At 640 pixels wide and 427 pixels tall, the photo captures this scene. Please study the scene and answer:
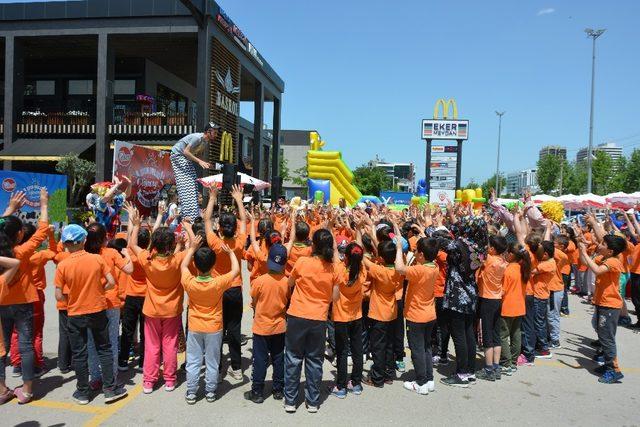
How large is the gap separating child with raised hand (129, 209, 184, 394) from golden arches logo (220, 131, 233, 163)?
17892 mm

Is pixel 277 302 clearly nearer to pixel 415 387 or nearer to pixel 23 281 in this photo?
pixel 415 387

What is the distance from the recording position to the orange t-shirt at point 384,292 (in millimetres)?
4648

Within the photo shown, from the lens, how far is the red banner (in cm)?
1073

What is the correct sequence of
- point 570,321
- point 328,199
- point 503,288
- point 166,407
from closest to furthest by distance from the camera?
point 166,407, point 503,288, point 570,321, point 328,199

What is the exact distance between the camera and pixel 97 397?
169 inches

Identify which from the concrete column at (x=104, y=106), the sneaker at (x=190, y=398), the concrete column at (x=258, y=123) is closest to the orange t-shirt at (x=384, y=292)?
the sneaker at (x=190, y=398)

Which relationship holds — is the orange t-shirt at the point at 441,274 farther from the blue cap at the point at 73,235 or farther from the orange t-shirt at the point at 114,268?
the blue cap at the point at 73,235

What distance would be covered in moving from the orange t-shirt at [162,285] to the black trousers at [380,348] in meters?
2.08

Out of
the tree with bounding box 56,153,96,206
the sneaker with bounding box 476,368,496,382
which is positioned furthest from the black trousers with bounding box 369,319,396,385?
the tree with bounding box 56,153,96,206

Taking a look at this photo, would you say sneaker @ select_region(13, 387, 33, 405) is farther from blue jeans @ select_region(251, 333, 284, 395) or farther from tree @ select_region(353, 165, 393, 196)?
tree @ select_region(353, 165, 393, 196)

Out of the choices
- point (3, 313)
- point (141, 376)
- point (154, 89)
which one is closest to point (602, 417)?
point (141, 376)

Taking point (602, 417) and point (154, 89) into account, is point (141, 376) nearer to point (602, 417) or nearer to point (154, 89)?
point (602, 417)

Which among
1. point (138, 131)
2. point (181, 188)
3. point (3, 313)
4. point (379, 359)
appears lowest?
point (379, 359)

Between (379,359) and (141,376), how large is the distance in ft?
8.58
